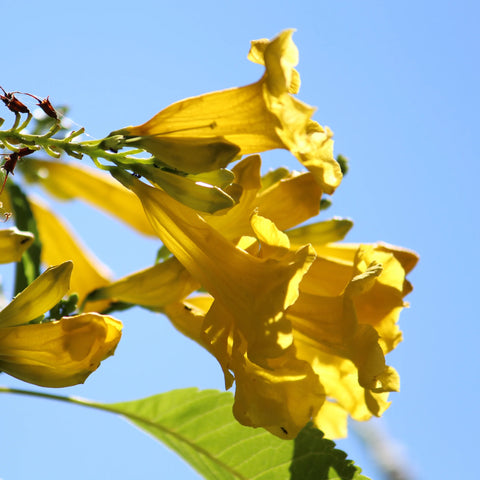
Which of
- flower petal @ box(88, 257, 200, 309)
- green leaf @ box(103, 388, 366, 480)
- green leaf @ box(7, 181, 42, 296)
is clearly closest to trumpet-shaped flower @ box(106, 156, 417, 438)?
green leaf @ box(103, 388, 366, 480)

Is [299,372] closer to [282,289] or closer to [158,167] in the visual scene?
[282,289]

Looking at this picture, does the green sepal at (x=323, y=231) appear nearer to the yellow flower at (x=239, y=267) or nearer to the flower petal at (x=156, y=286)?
the flower petal at (x=156, y=286)

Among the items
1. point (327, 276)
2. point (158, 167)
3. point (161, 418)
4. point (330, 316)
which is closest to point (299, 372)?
point (330, 316)

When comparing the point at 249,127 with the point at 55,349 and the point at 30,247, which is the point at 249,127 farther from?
the point at 30,247

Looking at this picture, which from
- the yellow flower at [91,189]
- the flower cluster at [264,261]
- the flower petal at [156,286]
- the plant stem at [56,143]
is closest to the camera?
the plant stem at [56,143]

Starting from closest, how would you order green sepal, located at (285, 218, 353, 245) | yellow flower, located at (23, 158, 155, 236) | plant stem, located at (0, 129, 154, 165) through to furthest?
plant stem, located at (0, 129, 154, 165), green sepal, located at (285, 218, 353, 245), yellow flower, located at (23, 158, 155, 236)

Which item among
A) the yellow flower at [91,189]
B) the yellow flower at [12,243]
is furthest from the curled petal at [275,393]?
the yellow flower at [91,189]

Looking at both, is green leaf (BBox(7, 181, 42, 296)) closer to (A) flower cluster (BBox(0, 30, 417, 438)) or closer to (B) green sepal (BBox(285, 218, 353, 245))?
(A) flower cluster (BBox(0, 30, 417, 438))
